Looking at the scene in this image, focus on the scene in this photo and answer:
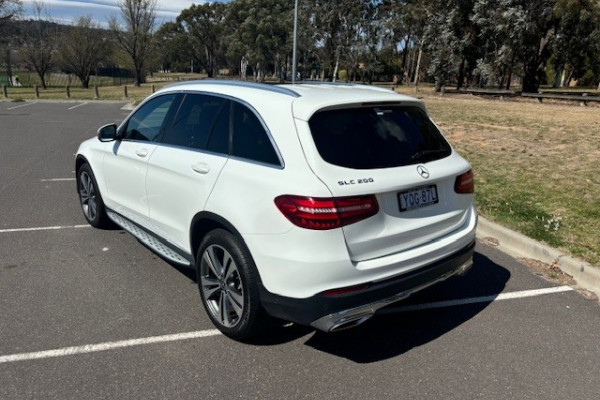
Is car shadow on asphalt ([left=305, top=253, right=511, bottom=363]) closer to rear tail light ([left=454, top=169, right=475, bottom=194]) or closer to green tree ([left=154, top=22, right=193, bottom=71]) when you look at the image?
rear tail light ([left=454, top=169, right=475, bottom=194])

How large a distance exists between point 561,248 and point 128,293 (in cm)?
420

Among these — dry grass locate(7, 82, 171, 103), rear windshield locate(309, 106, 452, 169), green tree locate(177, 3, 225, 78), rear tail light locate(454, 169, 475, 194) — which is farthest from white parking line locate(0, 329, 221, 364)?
green tree locate(177, 3, 225, 78)

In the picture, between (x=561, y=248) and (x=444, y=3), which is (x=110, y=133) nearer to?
(x=561, y=248)

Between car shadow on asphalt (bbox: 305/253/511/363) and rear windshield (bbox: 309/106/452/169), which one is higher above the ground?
rear windshield (bbox: 309/106/452/169)

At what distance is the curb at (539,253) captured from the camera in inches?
166

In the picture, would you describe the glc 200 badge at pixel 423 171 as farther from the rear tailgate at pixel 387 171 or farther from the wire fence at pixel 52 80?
the wire fence at pixel 52 80

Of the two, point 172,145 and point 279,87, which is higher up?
point 279,87

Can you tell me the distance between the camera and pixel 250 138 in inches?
124

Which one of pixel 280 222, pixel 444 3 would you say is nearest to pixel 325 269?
pixel 280 222

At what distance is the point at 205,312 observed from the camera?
12.1 ft

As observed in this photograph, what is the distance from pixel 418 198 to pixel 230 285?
55.3 inches

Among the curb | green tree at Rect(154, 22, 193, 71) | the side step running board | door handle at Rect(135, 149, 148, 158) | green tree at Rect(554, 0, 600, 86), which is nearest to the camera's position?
the side step running board

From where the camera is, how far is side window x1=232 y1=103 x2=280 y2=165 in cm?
298

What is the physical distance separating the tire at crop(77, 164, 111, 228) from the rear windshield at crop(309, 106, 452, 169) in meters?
3.28
